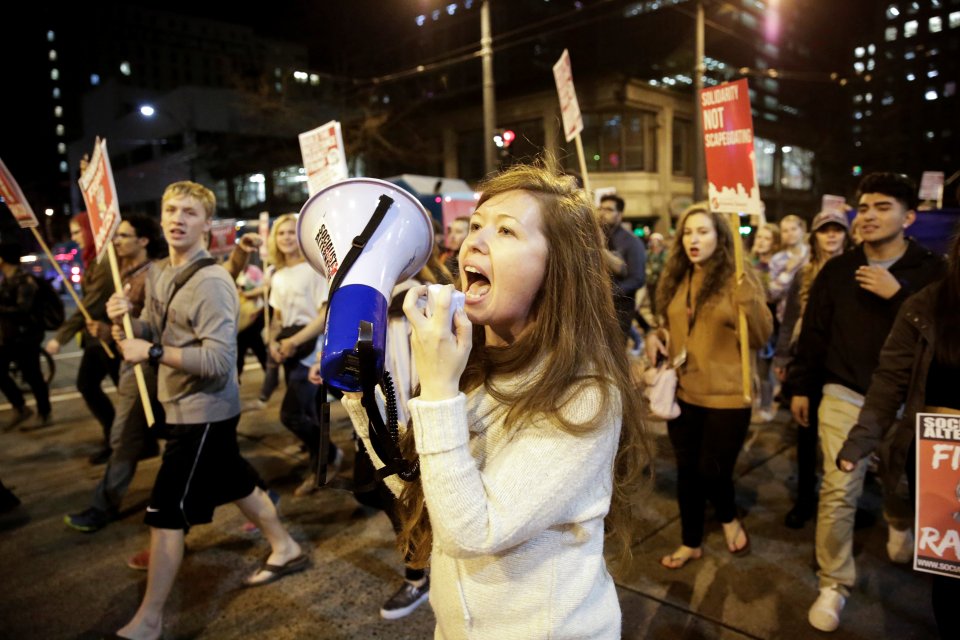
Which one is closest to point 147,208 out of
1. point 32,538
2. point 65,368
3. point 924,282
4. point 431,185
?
point 431,185

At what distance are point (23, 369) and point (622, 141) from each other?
2469 cm

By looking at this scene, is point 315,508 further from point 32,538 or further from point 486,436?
point 486,436

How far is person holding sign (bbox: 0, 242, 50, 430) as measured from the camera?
20.9 ft

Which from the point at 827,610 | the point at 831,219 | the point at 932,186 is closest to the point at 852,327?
the point at 827,610

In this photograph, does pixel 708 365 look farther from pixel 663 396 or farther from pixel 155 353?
pixel 155 353

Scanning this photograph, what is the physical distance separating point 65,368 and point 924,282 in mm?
11233

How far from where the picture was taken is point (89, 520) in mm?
4117

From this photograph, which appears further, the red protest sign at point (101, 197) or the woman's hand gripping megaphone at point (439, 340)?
the red protest sign at point (101, 197)

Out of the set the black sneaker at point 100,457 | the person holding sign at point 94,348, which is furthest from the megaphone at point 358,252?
the black sneaker at point 100,457

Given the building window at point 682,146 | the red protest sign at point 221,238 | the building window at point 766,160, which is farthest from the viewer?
the building window at point 766,160

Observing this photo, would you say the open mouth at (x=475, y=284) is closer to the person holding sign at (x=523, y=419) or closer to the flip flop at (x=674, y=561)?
the person holding sign at (x=523, y=419)

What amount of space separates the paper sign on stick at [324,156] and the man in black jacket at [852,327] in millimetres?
3434

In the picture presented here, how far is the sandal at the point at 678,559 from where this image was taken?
11.3ft

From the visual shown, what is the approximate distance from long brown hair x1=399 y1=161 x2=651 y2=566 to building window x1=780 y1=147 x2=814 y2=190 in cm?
4225
